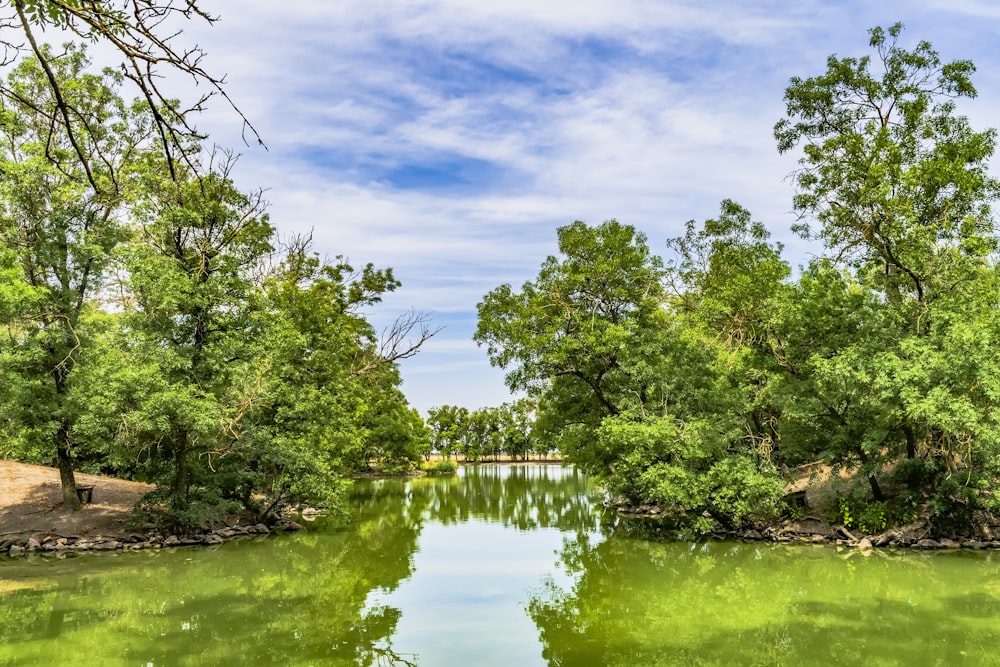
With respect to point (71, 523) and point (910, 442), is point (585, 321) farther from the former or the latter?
point (71, 523)

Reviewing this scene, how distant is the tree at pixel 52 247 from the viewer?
17.5m

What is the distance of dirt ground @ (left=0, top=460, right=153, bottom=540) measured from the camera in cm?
1825

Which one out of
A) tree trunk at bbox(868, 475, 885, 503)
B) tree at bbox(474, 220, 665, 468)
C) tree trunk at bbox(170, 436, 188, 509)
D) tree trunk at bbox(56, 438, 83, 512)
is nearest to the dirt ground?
tree trunk at bbox(56, 438, 83, 512)

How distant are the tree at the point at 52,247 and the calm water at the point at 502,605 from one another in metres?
4.40

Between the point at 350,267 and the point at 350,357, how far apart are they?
188 inches

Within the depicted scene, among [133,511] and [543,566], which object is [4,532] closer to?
[133,511]

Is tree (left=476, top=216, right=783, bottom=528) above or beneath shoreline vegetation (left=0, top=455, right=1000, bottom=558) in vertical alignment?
above

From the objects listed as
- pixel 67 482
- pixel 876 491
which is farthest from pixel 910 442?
pixel 67 482

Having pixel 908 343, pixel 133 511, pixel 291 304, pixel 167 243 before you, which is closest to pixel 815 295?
pixel 908 343

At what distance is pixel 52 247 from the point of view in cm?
1844

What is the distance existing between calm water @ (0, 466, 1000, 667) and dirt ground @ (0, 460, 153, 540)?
93.4 inches

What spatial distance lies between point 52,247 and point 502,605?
16.5 meters

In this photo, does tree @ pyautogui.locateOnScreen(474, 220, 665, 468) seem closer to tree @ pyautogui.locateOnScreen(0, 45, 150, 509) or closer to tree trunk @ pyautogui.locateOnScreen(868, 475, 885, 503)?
tree trunk @ pyautogui.locateOnScreen(868, 475, 885, 503)

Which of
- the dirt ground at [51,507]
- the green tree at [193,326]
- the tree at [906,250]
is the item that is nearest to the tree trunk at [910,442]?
the tree at [906,250]
